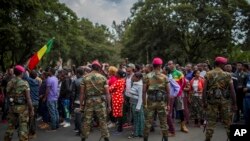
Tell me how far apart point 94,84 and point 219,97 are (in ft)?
9.11

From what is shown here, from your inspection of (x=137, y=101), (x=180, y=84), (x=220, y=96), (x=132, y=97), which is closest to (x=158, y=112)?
(x=220, y=96)

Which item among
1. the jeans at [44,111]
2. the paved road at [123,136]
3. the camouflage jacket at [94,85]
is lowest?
the paved road at [123,136]

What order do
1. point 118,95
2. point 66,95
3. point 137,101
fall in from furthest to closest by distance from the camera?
point 66,95, point 118,95, point 137,101

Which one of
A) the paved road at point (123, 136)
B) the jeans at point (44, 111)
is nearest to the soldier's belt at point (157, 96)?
the paved road at point (123, 136)

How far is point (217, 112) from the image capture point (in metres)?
8.55

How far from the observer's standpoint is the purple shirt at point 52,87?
1240 cm

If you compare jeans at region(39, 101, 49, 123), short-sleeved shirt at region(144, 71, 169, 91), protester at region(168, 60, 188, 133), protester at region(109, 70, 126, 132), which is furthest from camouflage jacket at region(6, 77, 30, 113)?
jeans at region(39, 101, 49, 123)

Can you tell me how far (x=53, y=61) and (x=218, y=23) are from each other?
18733mm

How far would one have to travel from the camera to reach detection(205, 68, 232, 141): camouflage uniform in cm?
851

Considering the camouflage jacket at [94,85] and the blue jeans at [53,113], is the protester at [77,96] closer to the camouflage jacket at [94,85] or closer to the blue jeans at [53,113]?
the blue jeans at [53,113]

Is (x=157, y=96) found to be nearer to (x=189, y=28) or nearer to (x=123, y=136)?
(x=123, y=136)

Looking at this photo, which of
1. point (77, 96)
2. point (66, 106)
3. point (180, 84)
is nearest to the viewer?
point (180, 84)

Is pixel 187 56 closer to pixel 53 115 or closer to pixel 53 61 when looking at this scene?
pixel 53 61

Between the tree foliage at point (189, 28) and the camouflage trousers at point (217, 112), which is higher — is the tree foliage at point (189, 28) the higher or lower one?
the higher one
